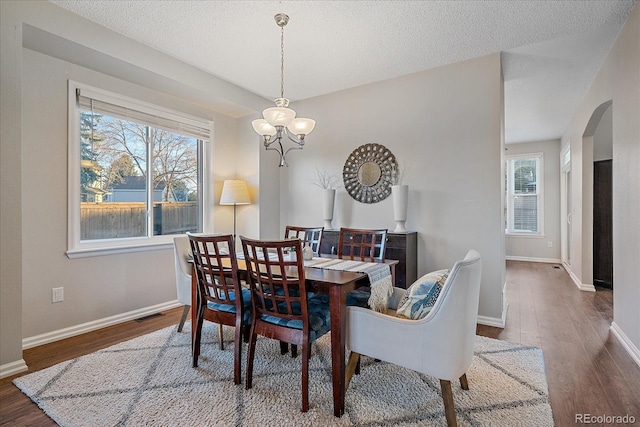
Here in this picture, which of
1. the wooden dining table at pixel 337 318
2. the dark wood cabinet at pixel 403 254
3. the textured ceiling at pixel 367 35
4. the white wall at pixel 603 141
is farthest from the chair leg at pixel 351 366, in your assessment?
the white wall at pixel 603 141

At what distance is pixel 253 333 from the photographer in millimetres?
2051

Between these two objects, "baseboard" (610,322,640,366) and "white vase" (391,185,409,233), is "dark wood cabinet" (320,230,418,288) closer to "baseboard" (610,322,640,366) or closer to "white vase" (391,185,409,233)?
"white vase" (391,185,409,233)

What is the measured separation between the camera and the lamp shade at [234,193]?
168 inches

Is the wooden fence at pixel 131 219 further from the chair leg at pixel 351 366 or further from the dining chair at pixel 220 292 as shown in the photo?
the chair leg at pixel 351 366

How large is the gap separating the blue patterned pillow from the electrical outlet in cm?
297

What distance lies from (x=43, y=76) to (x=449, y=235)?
408 centimetres

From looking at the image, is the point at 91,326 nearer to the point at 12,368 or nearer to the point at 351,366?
the point at 12,368

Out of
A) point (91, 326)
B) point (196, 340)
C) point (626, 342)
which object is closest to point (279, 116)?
point (196, 340)

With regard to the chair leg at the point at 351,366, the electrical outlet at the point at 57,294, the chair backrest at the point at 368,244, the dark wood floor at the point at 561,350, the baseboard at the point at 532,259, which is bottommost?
the dark wood floor at the point at 561,350

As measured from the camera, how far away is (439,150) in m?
3.60

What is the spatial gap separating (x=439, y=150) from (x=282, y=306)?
253 centimetres

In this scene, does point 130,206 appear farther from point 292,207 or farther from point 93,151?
point 292,207

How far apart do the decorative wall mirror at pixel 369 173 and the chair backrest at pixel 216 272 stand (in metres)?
2.15

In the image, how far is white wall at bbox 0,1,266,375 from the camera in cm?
229
